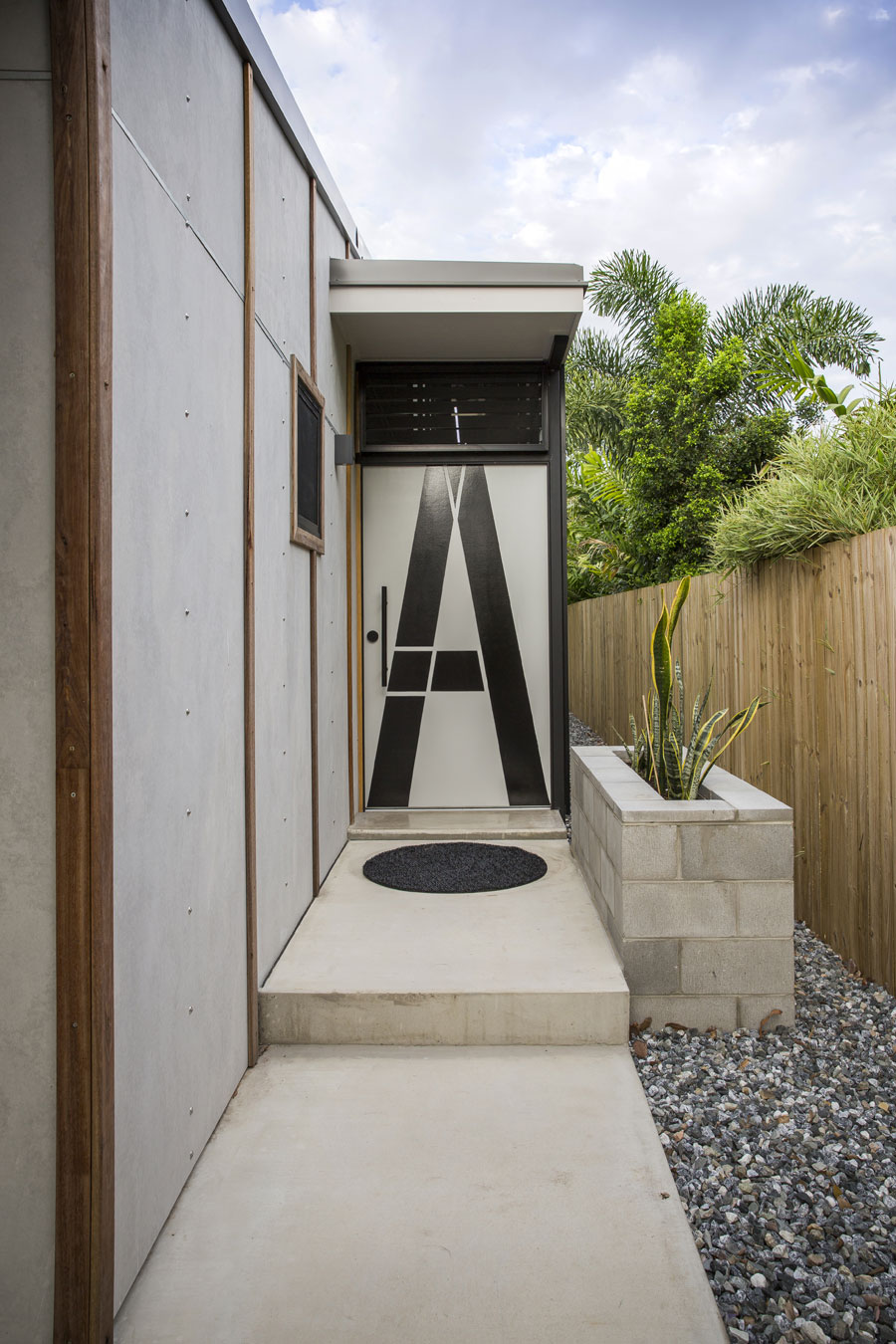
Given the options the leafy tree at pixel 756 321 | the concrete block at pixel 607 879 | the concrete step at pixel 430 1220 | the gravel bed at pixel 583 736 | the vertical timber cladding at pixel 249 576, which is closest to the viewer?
the concrete step at pixel 430 1220

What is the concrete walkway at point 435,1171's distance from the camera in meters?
1.29

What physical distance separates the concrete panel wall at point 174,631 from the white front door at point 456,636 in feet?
7.91

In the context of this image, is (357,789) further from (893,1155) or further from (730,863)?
(893,1155)

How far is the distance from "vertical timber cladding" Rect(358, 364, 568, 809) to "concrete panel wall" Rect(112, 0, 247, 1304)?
94.9 inches

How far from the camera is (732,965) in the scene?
7.54 feet

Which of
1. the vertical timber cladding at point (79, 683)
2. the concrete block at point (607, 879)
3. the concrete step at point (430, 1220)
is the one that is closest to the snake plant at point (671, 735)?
the concrete block at point (607, 879)

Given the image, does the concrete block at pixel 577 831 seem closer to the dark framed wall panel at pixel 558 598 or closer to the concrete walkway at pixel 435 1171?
the concrete walkway at pixel 435 1171

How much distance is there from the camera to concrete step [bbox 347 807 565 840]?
3873 millimetres

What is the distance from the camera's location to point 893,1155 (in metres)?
1.70

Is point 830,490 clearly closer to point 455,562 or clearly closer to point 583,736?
point 455,562

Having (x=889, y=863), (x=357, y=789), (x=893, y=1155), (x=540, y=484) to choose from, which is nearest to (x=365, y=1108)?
(x=893, y=1155)

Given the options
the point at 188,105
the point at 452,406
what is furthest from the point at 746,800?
the point at 452,406

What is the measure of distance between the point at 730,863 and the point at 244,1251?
60.5 inches

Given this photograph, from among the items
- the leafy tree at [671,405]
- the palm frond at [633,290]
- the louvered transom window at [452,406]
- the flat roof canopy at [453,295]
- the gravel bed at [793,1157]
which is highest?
the palm frond at [633,290]
